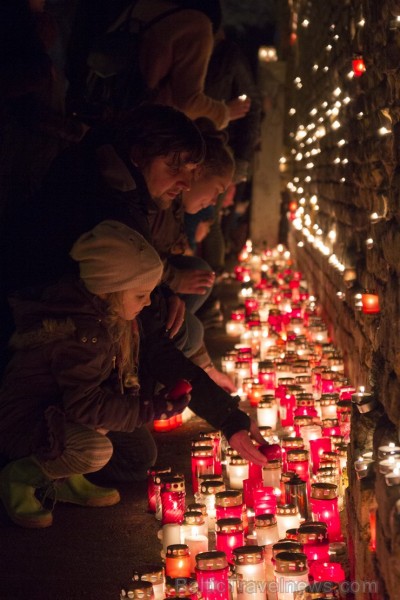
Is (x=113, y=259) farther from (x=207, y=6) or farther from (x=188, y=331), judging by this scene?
(x=207, y=6)

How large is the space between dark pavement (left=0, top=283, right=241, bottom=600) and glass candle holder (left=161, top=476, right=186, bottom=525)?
0.11 meters

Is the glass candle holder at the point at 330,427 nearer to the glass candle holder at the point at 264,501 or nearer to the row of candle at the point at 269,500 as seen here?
the row of candle at the point at 269,500

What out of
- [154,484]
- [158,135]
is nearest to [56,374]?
[154,484]

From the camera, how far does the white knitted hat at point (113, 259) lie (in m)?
3.53

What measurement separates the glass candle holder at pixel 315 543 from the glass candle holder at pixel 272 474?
0.76 m

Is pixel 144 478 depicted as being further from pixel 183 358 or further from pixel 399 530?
pixel 399 530

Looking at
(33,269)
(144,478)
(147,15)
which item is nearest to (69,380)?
(33,269)

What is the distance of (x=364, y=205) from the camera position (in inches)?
185

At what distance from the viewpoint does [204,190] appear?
204 inches

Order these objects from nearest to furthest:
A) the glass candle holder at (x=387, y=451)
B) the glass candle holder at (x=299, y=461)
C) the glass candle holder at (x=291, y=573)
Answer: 1. the glass candle holder at (x=387, y=451)
2. the glass candle holder at (x=291, y=573)
3. the glass candle holder at (x=299, y=461)

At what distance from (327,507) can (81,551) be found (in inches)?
34.9

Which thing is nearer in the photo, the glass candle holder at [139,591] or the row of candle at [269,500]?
the glass candle holder at [139,591]

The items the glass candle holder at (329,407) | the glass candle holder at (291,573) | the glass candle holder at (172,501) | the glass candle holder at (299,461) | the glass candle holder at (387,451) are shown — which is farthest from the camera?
the glass candle holder at (329,407)

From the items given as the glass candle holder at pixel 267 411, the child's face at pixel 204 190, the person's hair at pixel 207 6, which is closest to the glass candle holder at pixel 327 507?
the glass candle holder at pixel 267 411
